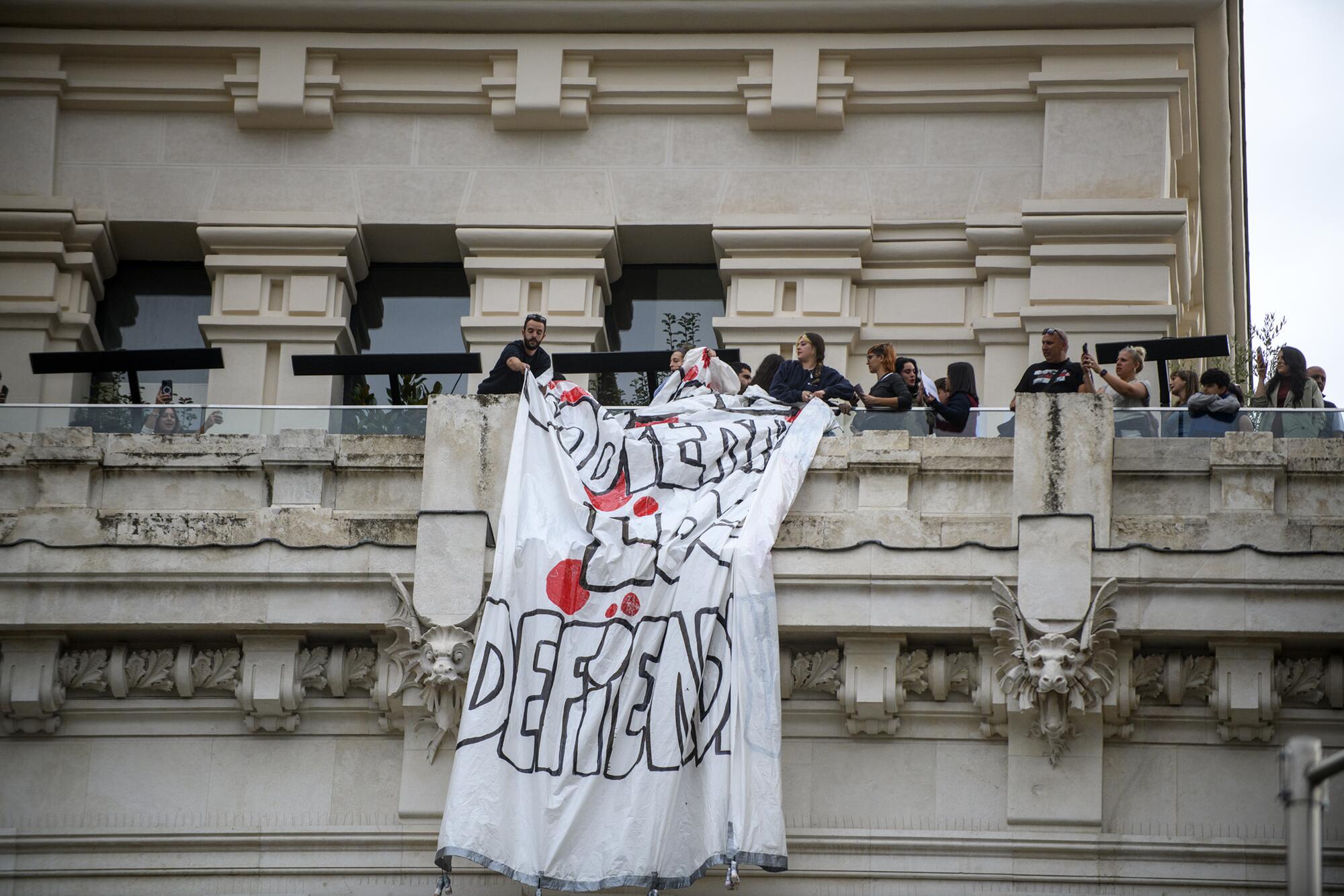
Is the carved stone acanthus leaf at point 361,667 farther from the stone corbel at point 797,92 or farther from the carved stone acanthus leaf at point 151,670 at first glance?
the stone corbel at point 797,92

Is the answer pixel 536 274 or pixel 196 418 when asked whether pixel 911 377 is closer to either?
pixel 536 274

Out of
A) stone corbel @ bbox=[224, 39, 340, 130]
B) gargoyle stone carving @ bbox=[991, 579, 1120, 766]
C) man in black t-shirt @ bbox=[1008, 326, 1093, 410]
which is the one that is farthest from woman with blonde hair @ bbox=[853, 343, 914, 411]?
stone corbel @ bbox=[224, 39, 340, 130]

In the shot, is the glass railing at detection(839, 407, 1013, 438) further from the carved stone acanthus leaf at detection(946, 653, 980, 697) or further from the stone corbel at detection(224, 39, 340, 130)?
the stone corbel at detection(224, 39, 340, 130)

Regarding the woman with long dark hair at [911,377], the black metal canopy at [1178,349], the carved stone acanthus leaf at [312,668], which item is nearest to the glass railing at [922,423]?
the woman with long dark hair at [911,377]

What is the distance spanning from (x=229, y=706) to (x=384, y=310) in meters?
10.0

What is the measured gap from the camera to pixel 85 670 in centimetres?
2386

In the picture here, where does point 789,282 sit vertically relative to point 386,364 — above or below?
above

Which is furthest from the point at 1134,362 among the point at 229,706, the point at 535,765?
A: the point at 229,706

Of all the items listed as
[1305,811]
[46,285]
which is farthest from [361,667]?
[1305,811]

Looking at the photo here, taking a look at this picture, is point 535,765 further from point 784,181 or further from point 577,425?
point 784,181

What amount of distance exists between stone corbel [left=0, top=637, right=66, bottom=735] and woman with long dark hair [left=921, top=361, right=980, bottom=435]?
8.57 meters

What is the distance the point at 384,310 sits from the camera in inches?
1297

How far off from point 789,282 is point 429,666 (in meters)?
9.93

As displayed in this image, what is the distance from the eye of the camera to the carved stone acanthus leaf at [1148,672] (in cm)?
2264
